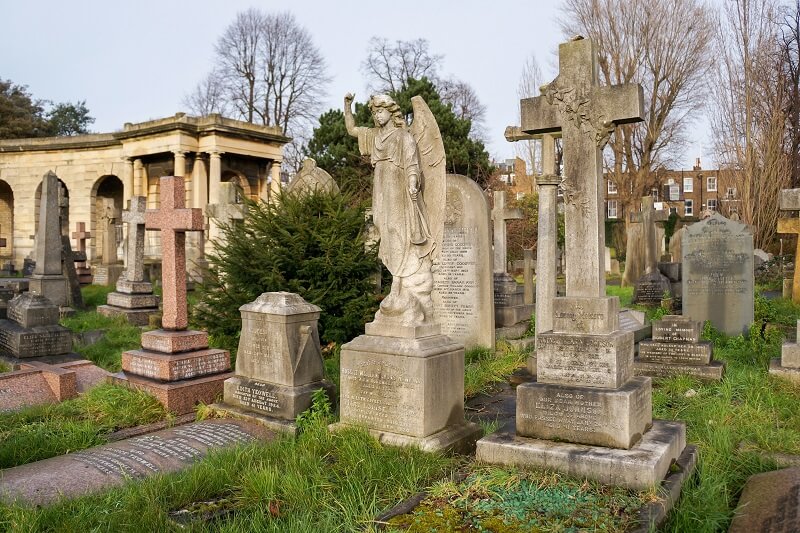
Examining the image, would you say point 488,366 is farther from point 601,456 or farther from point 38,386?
point 38,386

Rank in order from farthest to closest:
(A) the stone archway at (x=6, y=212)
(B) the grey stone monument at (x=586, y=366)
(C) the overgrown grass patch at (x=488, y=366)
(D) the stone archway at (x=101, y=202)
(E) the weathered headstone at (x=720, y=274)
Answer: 1. (A) the stone archway at (x=6, y=212)
2. (D) the stone archway at (x=101, y=202)
3. (E) the weathered headstone at (x=720, y=274)
4. (C) the overgrown grass patch at (x=488, y=366)
5. (B) the grey stone monument at (x=586, y=366)

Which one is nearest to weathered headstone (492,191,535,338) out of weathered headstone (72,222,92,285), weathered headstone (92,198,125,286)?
weathered headstone (92,198,125,286)

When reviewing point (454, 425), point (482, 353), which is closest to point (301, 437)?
point (454, 425)

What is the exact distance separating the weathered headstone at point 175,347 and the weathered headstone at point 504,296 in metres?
4.86

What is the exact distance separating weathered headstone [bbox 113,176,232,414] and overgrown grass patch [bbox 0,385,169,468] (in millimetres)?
225

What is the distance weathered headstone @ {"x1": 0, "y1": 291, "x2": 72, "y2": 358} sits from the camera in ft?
27.1

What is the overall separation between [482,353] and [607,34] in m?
23.9

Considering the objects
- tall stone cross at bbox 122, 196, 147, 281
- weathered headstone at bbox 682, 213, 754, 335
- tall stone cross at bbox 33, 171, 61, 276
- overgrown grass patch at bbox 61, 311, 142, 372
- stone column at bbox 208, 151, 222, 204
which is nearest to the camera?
overgrown grass patch at bbox 61, 311, 142, 372

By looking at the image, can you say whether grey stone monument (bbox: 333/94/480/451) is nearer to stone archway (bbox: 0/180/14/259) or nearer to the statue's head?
the statue's head

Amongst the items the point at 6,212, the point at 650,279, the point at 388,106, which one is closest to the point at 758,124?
the point at 650,279

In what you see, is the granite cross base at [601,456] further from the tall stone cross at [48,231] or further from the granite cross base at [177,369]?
the tall stone cross at [48,231]

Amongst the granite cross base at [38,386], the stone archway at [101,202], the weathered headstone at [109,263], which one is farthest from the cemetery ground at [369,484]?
the stone archway at [101,202]

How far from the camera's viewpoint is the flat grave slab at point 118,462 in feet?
13.6

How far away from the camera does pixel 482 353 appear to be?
29.4 feet
